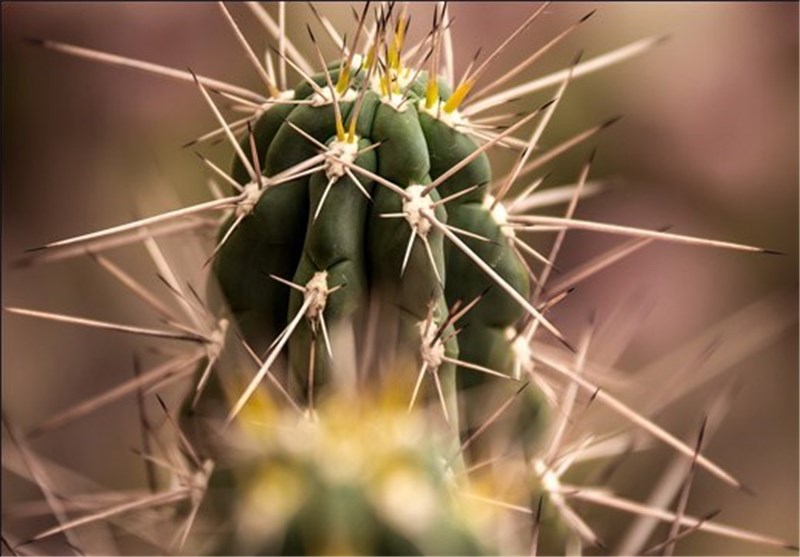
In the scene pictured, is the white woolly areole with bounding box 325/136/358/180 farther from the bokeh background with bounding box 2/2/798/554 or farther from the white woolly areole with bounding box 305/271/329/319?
the bokeh background with bounding box 2/2/798/554

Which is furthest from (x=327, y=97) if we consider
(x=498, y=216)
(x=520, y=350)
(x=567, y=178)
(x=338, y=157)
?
(x=567, y=178)

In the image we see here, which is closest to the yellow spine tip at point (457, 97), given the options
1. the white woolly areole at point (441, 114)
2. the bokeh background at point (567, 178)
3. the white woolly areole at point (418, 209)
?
the white woolly areole at point (441, 114)

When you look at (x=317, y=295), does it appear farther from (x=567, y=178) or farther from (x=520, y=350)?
(x=567, y=178)

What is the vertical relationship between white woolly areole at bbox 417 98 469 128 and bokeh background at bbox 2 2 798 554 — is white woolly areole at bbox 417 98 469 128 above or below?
above

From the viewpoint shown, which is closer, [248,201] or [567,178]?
[248,201]

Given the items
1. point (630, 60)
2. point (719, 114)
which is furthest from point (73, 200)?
point (719, 114)

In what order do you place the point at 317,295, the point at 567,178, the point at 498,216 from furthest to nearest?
the point at 567,178 < the point at 498,216 < the point at 317,295

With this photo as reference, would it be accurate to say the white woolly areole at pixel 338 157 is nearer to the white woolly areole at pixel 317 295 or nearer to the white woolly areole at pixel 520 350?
the white woolly areole at pixel 317 295

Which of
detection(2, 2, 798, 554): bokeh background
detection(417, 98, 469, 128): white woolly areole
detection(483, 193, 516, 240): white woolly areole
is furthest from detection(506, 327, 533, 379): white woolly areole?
detection(2, 2, 798, 554): bokeh background
